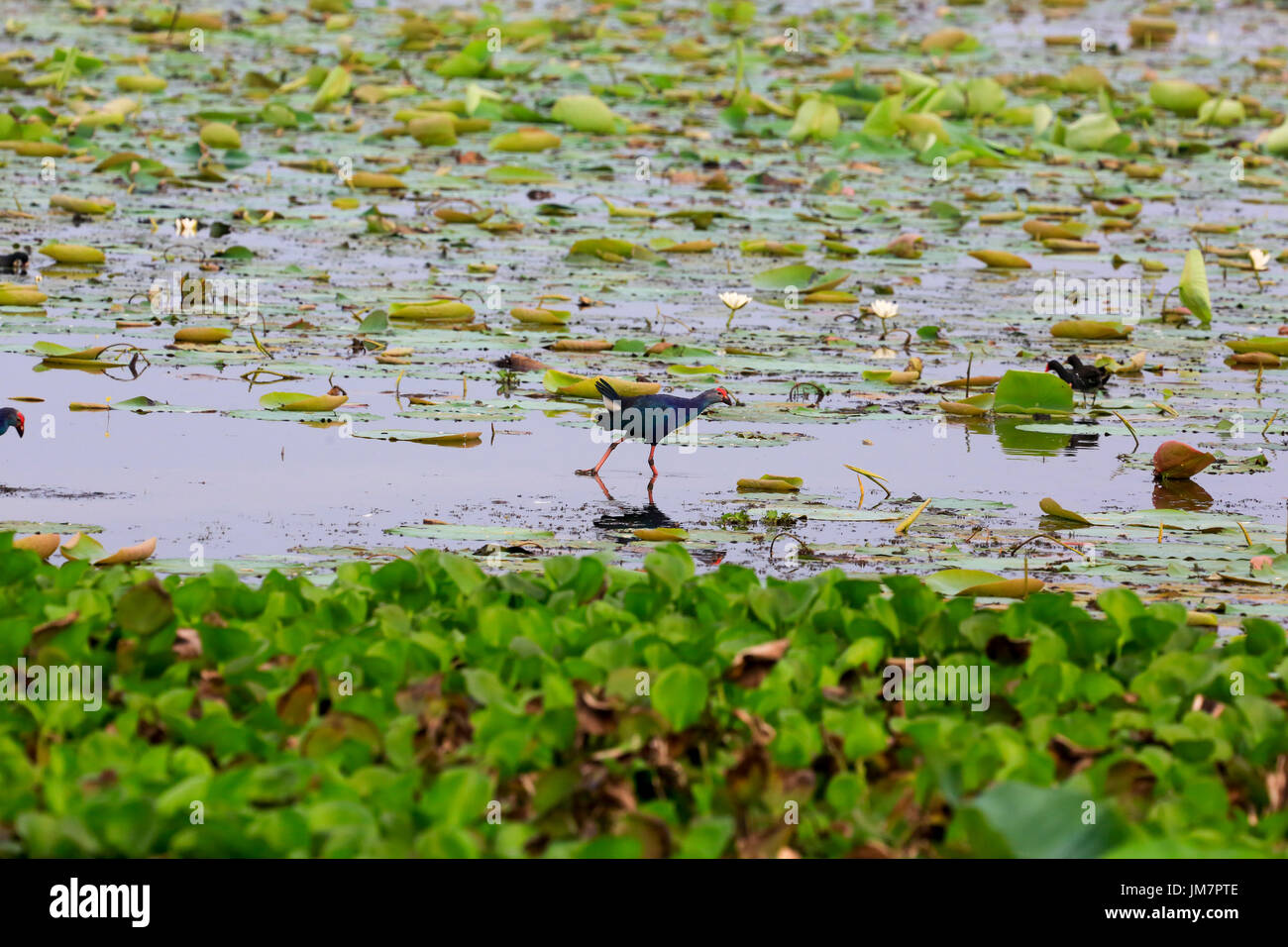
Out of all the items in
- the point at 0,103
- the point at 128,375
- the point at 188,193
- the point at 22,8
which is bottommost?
the point at 128,375

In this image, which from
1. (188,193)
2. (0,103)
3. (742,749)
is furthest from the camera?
(0,103)

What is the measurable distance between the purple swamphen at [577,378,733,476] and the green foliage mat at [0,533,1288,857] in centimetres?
201

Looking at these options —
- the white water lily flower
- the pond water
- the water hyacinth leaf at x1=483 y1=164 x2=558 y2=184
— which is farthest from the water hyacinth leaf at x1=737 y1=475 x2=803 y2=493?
the water hyacinth leaf at x1=483 y1=164 x2=558 y2=184

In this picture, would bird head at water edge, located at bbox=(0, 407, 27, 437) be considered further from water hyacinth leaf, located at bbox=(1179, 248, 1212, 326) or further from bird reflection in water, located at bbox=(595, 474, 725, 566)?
water hyacinth leaf, located at bbox=(1179, 248, 1212, 326)

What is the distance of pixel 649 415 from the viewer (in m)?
6.16

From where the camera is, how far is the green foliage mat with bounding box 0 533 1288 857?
9.32 ft

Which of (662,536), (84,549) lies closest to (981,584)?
(662,536)

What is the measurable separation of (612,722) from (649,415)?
2.98 meters

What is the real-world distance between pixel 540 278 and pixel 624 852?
278 inches

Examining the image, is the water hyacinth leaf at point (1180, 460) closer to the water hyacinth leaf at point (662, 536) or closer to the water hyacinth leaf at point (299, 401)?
the water hyacinth leaf at point (662, 536)

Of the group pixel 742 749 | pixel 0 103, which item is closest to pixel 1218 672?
pixel 742 749

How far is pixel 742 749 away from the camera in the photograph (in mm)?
3230

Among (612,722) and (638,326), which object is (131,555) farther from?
(638,326)
